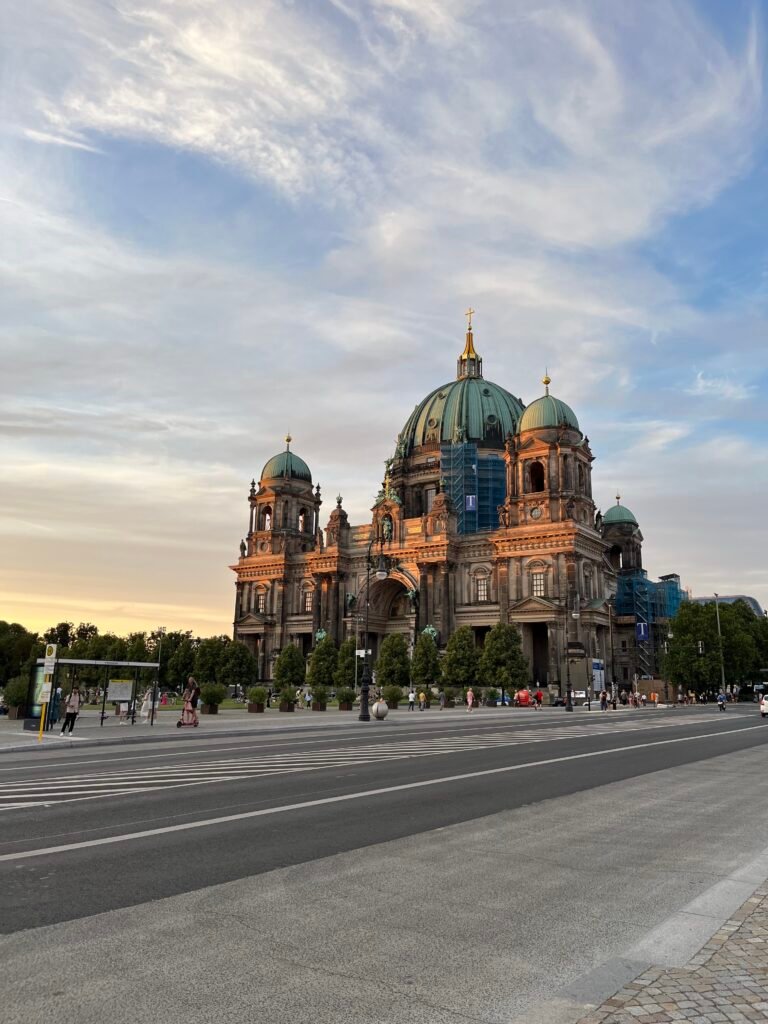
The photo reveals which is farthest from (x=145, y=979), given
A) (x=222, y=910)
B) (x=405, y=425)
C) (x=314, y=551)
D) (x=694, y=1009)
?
(x=405, y=425)

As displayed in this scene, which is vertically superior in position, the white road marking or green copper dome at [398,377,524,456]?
green copper dome at [398,377,524,456]

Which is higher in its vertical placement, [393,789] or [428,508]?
[428,508]

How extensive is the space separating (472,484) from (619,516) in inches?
933

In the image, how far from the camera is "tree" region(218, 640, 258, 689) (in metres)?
83.9

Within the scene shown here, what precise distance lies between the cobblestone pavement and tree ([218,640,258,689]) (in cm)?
8034

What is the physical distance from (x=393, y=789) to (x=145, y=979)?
30.5ft

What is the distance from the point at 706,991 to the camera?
515cm

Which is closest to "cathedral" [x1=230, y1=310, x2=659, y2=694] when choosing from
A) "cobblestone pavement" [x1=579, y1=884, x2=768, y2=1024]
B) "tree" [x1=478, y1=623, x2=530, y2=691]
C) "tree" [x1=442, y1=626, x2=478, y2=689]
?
"tree" [x1=478, y1=623, x2=530, y2=691]

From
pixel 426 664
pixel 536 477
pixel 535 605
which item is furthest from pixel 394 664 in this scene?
pixel 536 477

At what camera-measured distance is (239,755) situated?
838 inches

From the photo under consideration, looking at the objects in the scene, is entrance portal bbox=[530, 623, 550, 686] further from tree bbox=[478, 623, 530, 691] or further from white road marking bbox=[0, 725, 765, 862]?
white road marking bbox=[0, 725, 765, 862]

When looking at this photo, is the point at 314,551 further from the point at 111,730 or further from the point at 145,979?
the point at 145,979

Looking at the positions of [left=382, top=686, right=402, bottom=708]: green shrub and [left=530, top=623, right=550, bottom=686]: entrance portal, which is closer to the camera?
[left=382, top=686, right=402, bottom=708]: green shrub

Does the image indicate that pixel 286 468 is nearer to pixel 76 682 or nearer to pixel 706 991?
pixel 76 682
